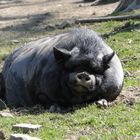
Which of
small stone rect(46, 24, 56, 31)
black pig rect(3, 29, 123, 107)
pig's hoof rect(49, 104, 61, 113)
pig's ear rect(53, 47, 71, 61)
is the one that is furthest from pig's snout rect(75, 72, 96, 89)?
small stone rect(46, 24, 56, 31)

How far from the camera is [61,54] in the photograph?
756 cm

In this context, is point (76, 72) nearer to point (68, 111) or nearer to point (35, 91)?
point (68, 111)

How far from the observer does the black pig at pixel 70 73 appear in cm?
751

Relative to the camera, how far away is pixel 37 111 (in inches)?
308

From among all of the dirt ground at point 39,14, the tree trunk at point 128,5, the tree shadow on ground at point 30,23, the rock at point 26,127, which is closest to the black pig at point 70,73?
the rock at point 26,127

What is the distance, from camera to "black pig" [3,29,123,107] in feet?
24.6

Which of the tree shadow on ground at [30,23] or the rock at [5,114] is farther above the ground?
the rock at [5,114]

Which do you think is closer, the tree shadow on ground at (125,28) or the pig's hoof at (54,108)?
the pig's hoof at (54,108)

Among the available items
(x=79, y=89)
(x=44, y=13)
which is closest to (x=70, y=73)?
(x=79, y=89)

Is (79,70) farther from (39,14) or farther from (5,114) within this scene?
(39,14)

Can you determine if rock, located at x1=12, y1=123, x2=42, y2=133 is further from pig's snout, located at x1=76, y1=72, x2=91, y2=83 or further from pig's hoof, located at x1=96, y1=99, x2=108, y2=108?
pig's hoof, located at x1=96, y1=99, x2=108, y2=108

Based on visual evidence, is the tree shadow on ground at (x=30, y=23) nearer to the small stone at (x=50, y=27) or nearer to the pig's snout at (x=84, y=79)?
the small stone at (x=50, y=27)

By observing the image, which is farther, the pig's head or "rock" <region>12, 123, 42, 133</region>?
the pig's head

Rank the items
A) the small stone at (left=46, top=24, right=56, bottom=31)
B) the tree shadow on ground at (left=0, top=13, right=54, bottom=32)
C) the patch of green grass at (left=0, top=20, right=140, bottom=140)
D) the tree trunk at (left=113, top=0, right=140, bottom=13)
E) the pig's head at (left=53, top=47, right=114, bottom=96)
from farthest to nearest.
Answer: the tree trunk at (left=113, top=0, right=140, bottom=13) → the tree shadow on ground at (left=0, top=13, right=54, bottom=32) → the small stone at (left=46, top=24, right=56, bottom=31) → the pig's head at (left=53, top=47, right=114, bottom=96) → the patch of green grass at (left=0, top=20, right=140, bottom=140)
